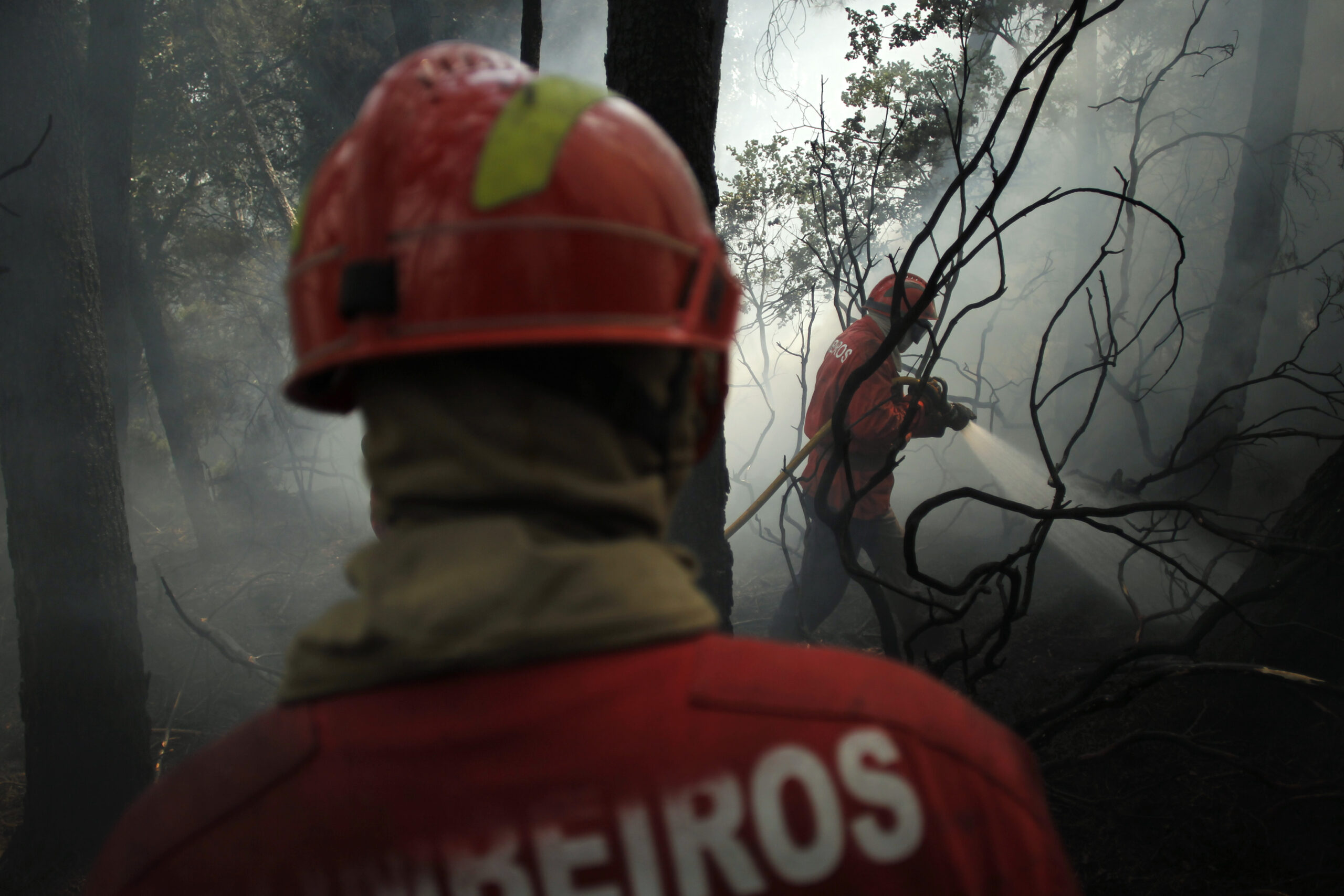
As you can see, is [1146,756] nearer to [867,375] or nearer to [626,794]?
[867,375]

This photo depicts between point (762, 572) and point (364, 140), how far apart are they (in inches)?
280

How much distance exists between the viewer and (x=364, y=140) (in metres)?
0.83

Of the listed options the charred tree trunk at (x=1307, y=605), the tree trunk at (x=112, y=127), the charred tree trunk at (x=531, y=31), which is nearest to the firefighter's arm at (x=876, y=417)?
the charred tree trunk at (x=1307, y=605)

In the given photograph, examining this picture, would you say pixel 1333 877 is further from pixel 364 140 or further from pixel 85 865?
pixel 85 865

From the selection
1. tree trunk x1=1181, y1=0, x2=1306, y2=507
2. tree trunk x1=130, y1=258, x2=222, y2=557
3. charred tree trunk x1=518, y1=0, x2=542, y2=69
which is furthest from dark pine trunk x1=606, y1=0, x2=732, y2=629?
tree trunk x1=130, y1=258, x2=222, y2=557

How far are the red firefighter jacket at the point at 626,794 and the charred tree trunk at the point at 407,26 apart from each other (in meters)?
7.83

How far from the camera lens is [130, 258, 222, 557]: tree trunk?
8148mm

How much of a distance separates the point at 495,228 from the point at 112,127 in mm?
8419

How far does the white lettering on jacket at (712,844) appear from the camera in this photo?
60 cm

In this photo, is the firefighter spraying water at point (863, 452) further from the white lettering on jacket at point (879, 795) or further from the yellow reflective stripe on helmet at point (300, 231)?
the white lettering on jacket at point (879, 795)

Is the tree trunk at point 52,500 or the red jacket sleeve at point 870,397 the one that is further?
the red jacket sleeve at point 870,397

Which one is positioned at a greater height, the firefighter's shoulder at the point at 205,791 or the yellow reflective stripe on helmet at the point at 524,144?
the yellow reflective stripe on helmet at the point at 524,144

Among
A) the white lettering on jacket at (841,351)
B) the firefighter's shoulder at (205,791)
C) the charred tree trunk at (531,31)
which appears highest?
the charred tree trunk at (531,31)

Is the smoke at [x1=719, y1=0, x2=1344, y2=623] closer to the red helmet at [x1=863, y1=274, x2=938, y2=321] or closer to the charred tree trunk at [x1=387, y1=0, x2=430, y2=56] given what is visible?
the red helmet at [x1=863, y1=274, x2=938, y2=321]
